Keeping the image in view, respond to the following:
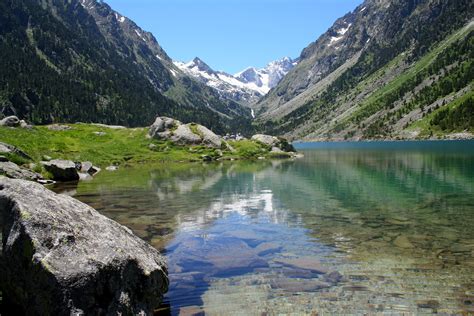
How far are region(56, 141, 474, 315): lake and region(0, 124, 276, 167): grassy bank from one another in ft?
126

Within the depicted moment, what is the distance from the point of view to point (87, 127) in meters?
104

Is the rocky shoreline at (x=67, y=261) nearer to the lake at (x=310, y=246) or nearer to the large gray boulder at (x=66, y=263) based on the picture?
the large gray boulder at (x=66, y=263)

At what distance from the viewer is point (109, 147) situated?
89.4 meters

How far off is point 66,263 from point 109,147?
83706 millimetres

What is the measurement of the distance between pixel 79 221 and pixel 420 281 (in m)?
11.5

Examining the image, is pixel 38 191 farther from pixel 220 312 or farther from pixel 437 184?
pixel 437 184

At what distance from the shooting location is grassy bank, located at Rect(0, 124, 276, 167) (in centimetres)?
7350

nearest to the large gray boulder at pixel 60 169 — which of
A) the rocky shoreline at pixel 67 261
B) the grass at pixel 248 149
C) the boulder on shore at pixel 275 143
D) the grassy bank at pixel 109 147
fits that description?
the grassy bank at pixel 109 147

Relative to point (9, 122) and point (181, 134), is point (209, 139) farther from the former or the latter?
point (9, 122)

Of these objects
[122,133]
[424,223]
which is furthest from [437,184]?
[122,133]

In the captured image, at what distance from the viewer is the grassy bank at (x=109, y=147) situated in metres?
73.5

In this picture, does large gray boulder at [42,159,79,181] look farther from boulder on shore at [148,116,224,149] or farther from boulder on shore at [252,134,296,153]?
boulder on shore at [252,134,296,153]

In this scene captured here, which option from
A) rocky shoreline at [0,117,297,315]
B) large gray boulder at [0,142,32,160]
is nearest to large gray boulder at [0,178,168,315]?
rocky shoreline at [0,117,297,315]

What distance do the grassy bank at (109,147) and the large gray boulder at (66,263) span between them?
181ft
